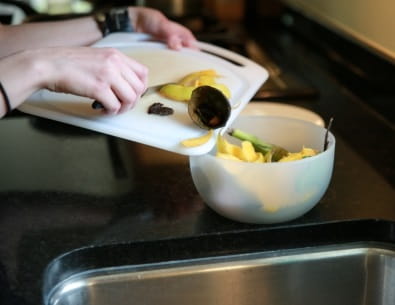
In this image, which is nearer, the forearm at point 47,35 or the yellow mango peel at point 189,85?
the yellow mango peel at point 189,85

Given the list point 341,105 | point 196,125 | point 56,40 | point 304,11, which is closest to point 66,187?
point 196,125

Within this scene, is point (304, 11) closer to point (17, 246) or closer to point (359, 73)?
point (359, 73)

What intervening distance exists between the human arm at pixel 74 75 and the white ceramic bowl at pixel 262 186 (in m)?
0.12

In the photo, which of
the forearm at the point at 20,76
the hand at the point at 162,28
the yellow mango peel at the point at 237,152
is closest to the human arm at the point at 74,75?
the forearm at the point at 20,76

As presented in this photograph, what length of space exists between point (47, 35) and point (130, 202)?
0.40m

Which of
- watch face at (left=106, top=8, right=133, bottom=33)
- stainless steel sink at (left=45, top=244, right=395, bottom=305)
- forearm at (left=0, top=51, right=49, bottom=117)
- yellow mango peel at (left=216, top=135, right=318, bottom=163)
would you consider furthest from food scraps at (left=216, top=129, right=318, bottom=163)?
watch face at (left=106, top=8, right=133, bottom=33)

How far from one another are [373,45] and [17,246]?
2.25 ft

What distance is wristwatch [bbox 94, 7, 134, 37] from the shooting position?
108 centimetres

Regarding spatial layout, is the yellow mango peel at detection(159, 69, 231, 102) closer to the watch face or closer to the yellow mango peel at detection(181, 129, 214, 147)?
the yellow mango peel at detection(181, 129, 214, 147)

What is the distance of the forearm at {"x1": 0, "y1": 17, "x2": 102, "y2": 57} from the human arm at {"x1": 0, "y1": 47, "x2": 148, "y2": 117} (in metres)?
0.32

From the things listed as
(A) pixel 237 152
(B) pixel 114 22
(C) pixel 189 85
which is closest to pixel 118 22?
(B) pixel 114 22

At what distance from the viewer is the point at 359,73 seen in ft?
3.80

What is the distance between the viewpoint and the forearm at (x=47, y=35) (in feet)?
3.37

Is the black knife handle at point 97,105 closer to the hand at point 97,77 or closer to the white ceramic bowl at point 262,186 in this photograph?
the hand at point 97,77
